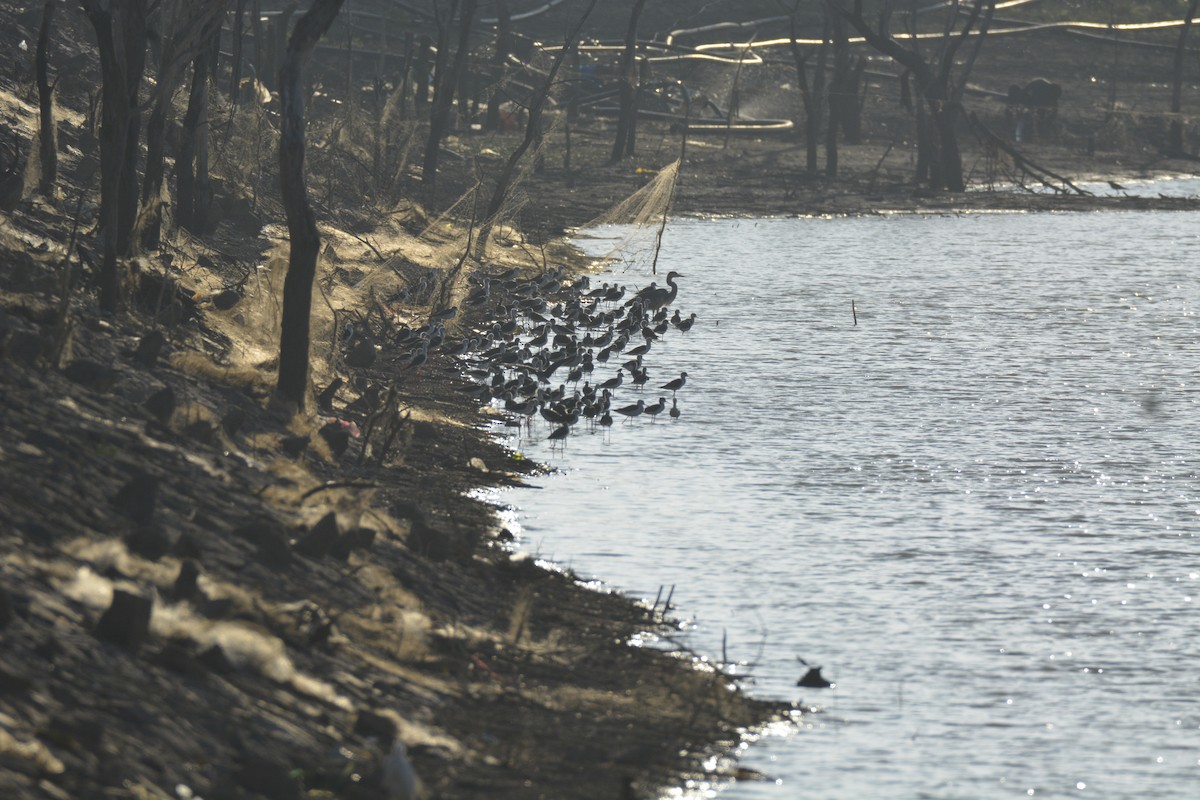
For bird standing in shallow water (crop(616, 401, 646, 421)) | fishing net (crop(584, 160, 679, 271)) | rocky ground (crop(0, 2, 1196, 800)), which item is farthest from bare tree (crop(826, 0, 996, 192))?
rocky ground (crop(0, 2, 1196, 800))

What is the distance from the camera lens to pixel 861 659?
1070 cm

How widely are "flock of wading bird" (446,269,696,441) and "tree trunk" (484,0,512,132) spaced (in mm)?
21165

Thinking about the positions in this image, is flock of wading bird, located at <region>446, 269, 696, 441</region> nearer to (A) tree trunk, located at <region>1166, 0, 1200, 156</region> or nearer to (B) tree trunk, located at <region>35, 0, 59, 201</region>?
(B) tree trunk, located at <region>35, 0, 59, 201</region>

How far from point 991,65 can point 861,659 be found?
186ft

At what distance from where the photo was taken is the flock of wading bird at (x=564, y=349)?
18047mm

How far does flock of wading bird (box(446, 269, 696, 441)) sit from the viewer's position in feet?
59.2

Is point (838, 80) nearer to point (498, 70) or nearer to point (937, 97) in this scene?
point (937, 97)

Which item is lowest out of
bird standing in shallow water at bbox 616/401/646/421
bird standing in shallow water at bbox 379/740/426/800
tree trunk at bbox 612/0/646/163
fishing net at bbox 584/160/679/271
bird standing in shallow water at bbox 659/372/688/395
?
bird standing in shallow water at bbox 379/740/426/800

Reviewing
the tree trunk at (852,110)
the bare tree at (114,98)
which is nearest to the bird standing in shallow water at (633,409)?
the bare tree at (114,98)

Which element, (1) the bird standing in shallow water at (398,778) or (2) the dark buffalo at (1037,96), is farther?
(2) the dark buffalo at (1037,96)

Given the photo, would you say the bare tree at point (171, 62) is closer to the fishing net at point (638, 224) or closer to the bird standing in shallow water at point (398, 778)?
the fishing net at point (638, 224)

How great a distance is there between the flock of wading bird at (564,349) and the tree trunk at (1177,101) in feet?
106

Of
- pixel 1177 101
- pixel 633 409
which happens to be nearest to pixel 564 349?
pixel 633 409

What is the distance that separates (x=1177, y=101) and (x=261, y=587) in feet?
185
